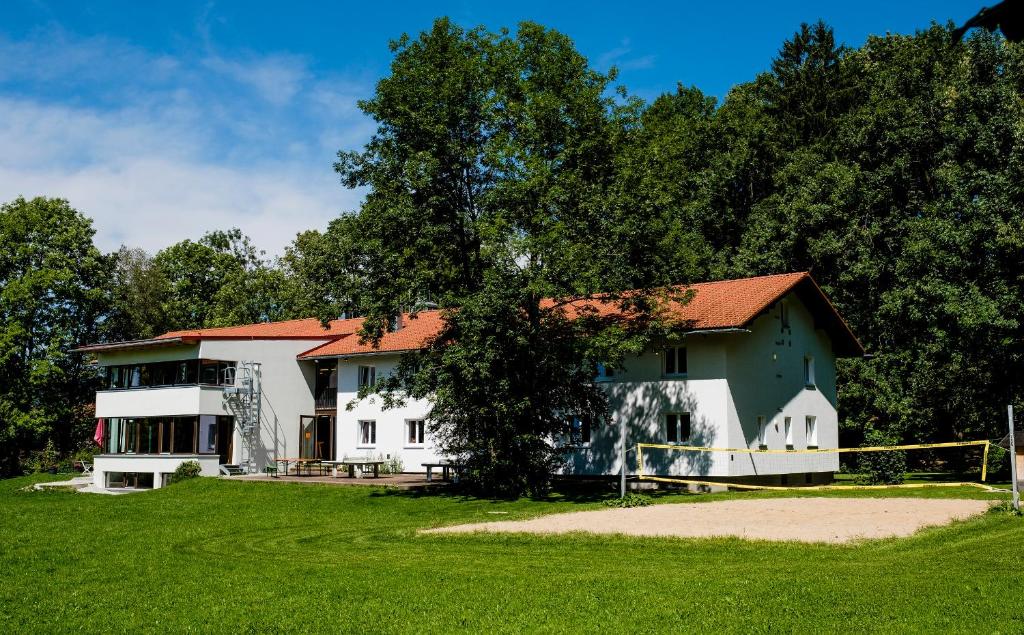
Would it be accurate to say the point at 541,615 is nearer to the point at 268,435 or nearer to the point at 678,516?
the point at 678,516

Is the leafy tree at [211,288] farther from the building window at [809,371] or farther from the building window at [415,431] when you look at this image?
the building window at [809,371]

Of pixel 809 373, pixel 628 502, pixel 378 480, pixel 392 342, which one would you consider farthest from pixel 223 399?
pixel 809 373

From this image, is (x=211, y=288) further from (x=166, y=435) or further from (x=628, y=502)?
(x=628, y=502)

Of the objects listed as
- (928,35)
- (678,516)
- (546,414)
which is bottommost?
(678,516)

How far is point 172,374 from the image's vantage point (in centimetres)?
4500

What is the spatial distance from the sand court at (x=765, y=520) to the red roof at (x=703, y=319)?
24.8 ft

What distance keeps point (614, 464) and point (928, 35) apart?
1098 inches

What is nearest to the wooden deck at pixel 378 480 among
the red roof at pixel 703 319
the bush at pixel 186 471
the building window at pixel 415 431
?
the bush at pixel 186 471

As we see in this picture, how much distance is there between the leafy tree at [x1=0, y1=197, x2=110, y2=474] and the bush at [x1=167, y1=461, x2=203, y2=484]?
1769cm

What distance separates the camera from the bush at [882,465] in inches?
1336

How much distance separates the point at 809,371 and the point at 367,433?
19.4 m

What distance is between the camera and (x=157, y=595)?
11.8 metres

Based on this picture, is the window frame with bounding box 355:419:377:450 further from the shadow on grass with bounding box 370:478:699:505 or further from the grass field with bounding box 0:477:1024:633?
the grass field with bounding box 0:477:1024:633

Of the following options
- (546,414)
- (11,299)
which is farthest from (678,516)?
(11,299)
